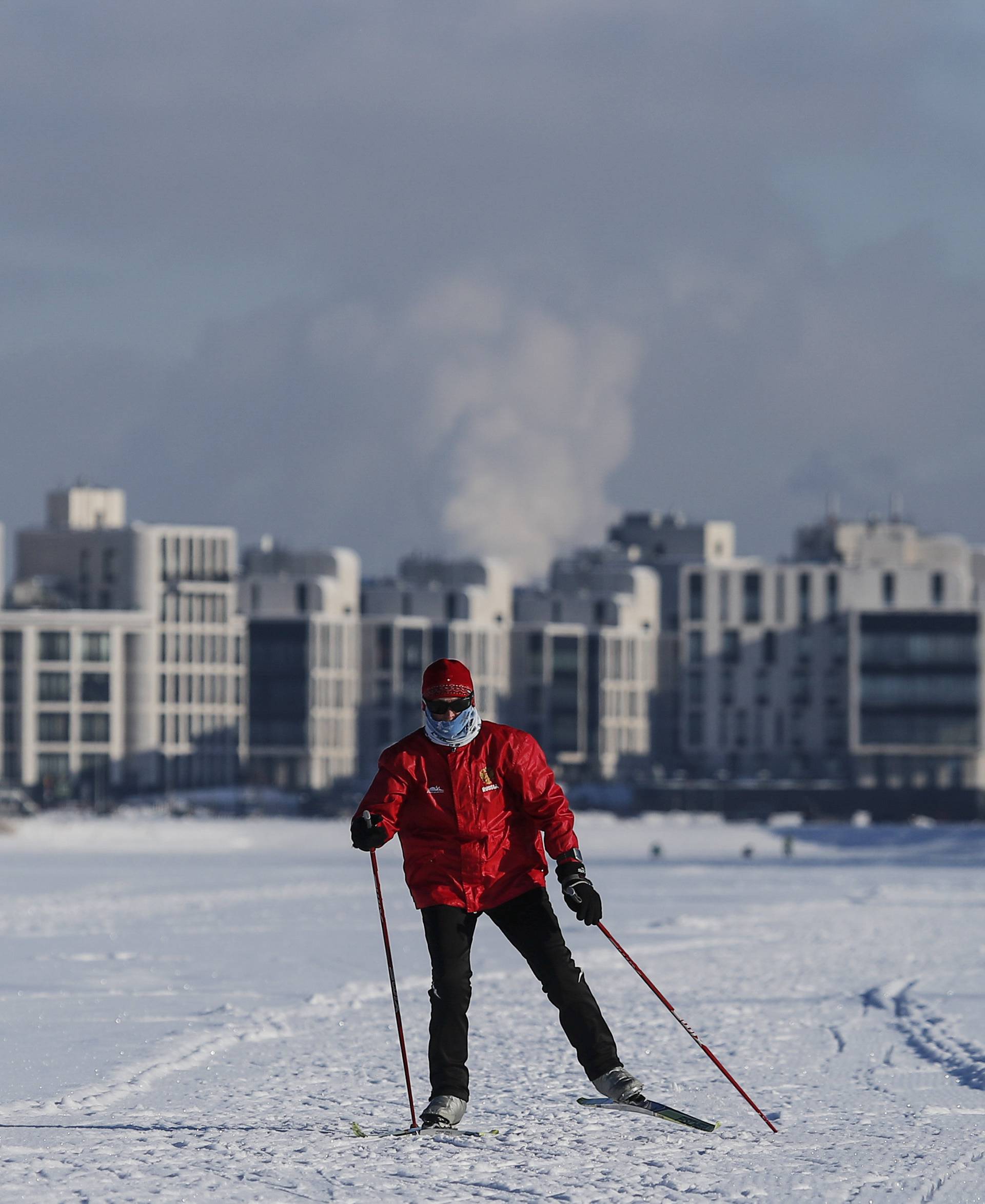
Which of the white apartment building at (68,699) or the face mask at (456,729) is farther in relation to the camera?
the white apartment building at (68,699)

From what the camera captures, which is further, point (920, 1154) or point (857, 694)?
point (857, 694)

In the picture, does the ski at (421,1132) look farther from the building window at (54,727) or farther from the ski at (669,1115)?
the building window at (54,727)

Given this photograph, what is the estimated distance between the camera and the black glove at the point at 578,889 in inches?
381

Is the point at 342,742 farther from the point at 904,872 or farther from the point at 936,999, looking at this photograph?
the point at 936,999

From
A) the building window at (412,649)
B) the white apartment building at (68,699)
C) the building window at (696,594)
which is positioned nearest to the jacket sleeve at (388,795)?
the white apartment building at (68,699)

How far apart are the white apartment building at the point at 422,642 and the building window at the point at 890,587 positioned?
2485 cm

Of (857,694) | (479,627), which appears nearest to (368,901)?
(857,694)

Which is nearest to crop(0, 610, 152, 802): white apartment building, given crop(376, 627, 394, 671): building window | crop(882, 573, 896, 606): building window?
crop(376, 627, 394, 671): building window

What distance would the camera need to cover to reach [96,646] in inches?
5394

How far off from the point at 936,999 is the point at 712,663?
128143 millimetres

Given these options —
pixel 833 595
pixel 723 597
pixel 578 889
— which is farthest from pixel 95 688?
pixel 578 889

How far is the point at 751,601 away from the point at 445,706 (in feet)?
444

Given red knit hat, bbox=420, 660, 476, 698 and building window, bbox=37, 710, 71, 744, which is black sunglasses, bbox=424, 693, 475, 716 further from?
building window, bbox=37, 710, 71, 744

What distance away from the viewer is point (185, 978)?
18641 millimetres
